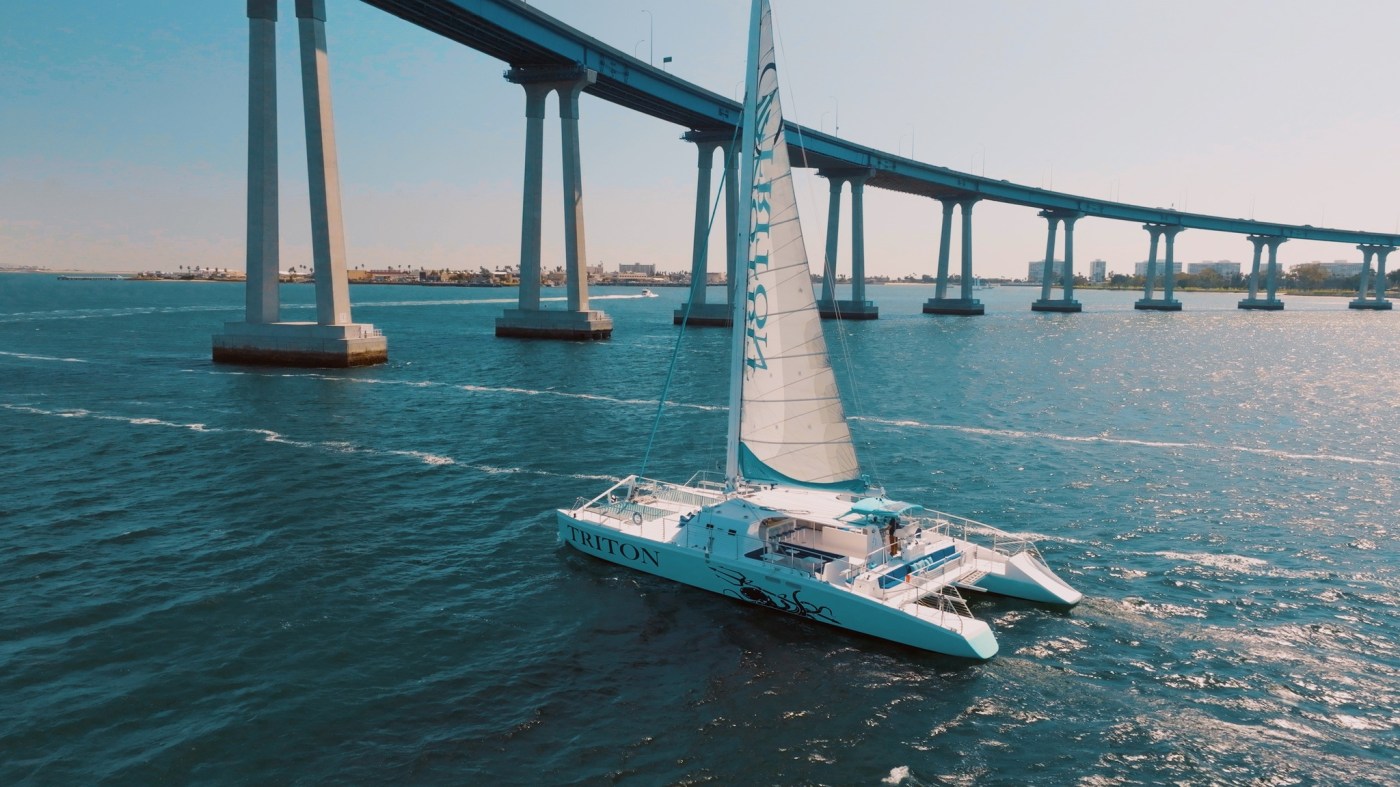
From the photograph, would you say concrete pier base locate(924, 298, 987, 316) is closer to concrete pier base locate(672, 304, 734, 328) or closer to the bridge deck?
the bridge deck

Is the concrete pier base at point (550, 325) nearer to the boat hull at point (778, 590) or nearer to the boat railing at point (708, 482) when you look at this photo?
the boat railing at point (708, 482)

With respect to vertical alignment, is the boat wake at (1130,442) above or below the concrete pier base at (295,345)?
below

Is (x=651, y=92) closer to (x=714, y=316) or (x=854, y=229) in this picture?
(x=714, y=316)

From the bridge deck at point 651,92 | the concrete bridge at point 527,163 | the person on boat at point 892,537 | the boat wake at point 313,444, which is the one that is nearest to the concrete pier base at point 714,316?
the concrete bridge at point 527,163

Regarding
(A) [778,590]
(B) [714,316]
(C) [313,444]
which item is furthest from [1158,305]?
(A) [778,590]

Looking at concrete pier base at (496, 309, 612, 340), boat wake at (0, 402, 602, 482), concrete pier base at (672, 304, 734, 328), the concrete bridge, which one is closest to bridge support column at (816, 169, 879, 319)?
the concrete bridge

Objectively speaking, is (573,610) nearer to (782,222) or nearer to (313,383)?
(782,222)

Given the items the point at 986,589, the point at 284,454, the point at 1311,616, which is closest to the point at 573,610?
the point at 986,589
